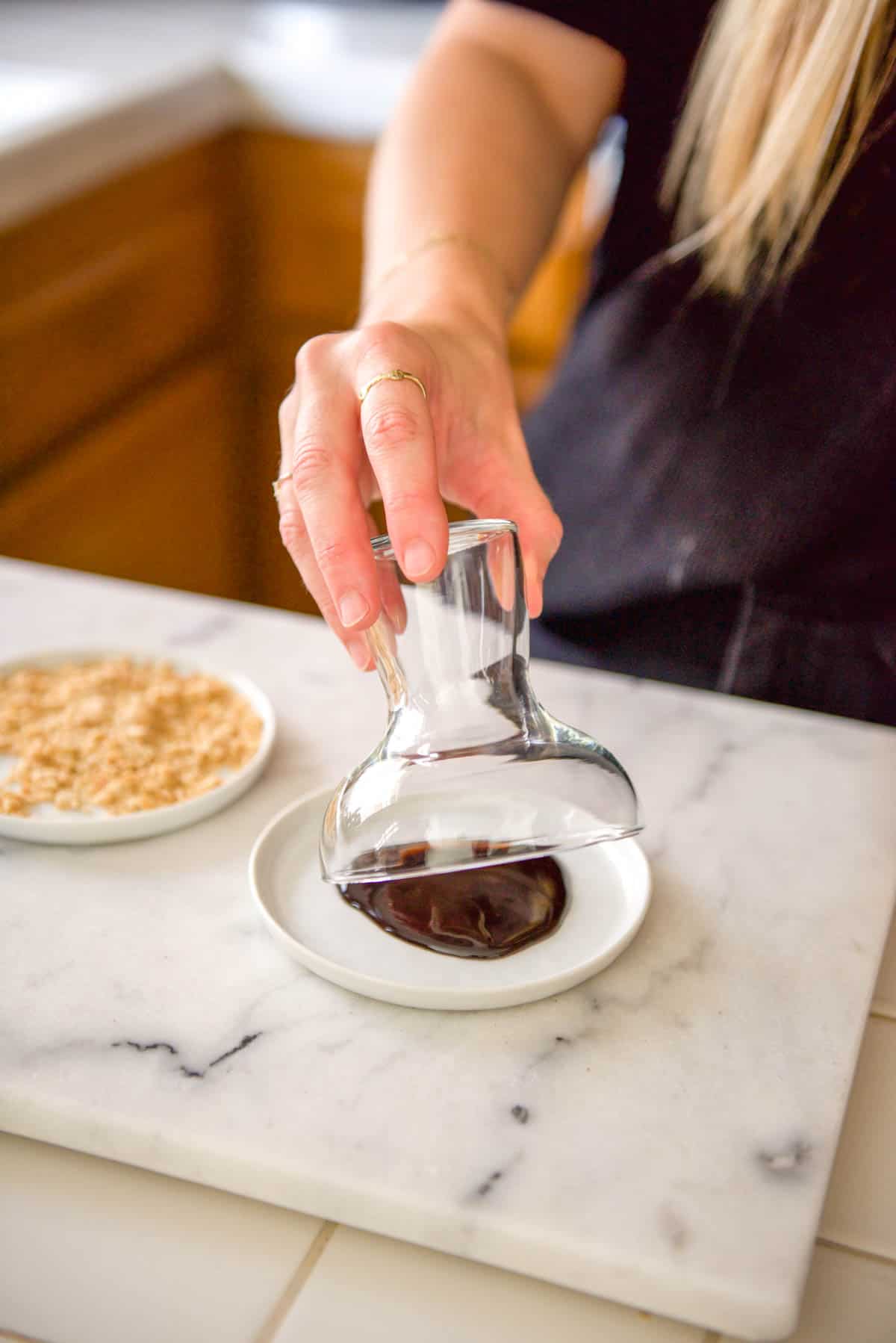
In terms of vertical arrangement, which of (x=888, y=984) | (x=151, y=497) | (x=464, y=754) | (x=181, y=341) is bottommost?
(x=151, y=497)

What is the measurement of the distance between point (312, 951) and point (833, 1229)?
20 cm

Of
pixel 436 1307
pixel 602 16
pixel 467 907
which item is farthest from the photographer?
pixel 602 16

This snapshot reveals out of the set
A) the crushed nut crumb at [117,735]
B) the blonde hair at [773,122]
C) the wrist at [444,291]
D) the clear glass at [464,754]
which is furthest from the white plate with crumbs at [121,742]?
the blonde hair at [773,122]

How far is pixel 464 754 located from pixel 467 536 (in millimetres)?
83

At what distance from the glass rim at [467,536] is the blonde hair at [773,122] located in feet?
1.13

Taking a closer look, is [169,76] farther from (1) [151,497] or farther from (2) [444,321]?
(2) [444,321]

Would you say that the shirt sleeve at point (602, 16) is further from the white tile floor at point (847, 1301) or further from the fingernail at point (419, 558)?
the white tile floor at point (847, 1301)

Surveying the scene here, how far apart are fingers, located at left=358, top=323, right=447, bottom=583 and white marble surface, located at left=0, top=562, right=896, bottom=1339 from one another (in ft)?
0.55

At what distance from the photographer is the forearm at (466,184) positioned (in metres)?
0.73

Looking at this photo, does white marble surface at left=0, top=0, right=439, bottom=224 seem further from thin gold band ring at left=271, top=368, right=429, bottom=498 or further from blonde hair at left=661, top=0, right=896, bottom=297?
thin gold band ring at left=271, top=368, right=429, bottom=498

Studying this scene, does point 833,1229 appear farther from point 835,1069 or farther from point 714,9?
point 714,9

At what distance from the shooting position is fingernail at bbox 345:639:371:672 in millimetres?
553

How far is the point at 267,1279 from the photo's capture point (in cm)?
40

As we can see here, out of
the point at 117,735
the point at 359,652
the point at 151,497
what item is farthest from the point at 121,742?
the point at 151,497
